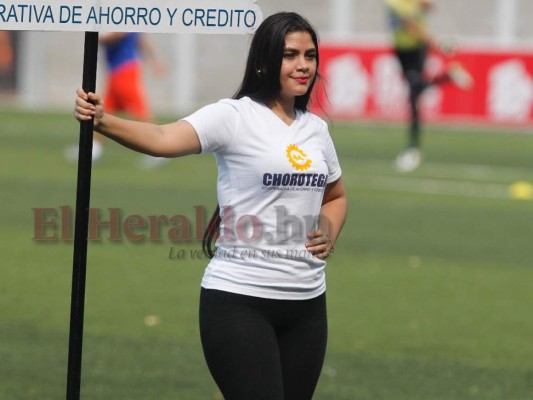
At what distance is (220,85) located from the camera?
33594mm

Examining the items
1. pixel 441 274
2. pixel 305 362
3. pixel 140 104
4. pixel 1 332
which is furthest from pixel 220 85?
pixel 305 362

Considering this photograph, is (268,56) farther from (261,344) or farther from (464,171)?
(464,171)

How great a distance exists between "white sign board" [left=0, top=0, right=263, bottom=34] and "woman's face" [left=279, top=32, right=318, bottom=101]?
0.79 feet

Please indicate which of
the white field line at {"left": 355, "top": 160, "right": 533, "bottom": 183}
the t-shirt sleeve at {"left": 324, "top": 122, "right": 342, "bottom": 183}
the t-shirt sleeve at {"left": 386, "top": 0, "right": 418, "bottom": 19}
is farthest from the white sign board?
the t-shirt sleeve at {"left": 386, "top": 0, "right": 418, "bottom": 19}

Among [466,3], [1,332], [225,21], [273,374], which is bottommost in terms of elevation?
[1,332]

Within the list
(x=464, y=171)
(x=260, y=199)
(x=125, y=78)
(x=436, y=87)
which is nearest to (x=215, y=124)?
(x=260, y=199)

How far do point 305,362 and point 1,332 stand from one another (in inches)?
148

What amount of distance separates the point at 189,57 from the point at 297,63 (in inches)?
1142

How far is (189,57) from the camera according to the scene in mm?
33719

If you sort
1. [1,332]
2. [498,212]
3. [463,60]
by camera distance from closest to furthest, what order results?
[1,332] < [498,212] < [463,60]

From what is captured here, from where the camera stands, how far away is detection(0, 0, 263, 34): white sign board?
15.3 feet

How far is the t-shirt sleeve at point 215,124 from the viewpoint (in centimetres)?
481

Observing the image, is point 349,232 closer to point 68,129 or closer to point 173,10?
point 173,10

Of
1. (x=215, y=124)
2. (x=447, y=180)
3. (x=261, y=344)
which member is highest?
(x=215, y=124)
